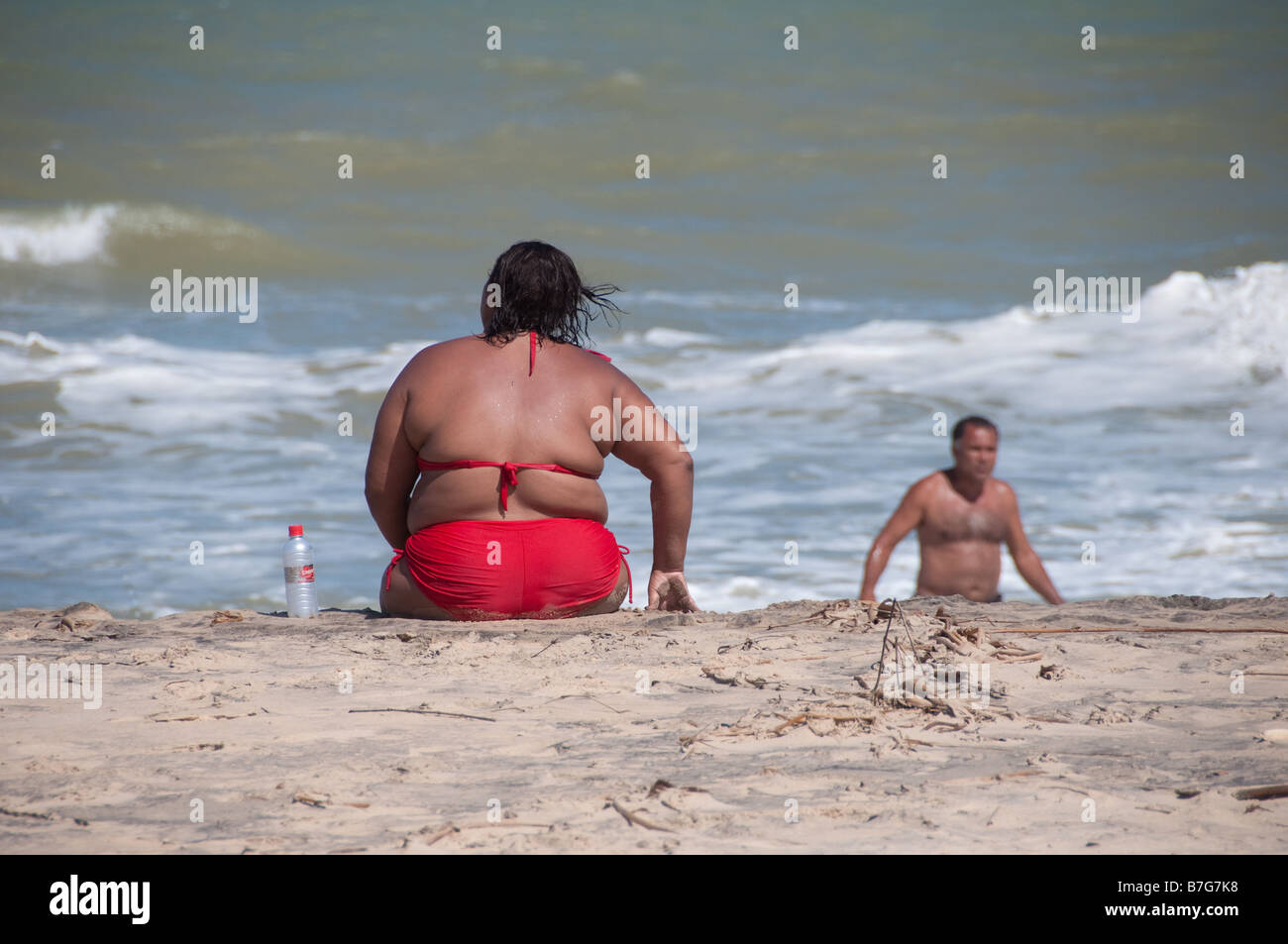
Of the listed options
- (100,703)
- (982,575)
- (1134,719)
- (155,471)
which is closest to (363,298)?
(155,471)

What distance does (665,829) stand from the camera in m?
2.19

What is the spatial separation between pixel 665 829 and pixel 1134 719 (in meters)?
1.38

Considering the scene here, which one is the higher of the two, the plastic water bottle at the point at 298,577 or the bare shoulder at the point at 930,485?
the bare shoulder at the point at 930,485

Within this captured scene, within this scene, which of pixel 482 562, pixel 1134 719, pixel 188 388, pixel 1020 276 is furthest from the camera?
pixel 1020 276

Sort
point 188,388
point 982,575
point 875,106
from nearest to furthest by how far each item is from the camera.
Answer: point 982,575 < point 188,388 < point 875,106

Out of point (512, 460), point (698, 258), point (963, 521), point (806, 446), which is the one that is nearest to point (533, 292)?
point (512, 460)

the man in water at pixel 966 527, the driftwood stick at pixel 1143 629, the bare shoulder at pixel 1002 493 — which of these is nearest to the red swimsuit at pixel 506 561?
the driftwood stick at pixel 1143 629

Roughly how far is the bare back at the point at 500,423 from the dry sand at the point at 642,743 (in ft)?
1.41

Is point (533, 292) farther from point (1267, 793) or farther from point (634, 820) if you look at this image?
point (1267, 793)

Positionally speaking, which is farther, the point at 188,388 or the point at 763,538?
the point at 188,388

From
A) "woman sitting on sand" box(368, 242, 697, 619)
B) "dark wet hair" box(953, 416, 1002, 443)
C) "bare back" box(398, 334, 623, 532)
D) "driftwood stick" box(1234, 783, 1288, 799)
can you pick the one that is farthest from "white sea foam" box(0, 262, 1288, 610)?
"driftwood stick" box(1234, 783, 1288, 799)

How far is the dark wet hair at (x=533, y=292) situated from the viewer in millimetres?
4242

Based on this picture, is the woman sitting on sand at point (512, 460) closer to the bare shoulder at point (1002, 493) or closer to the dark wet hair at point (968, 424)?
the dark wet hair at point (968, 424)

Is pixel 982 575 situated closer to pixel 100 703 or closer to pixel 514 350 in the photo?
pixel 514 350
